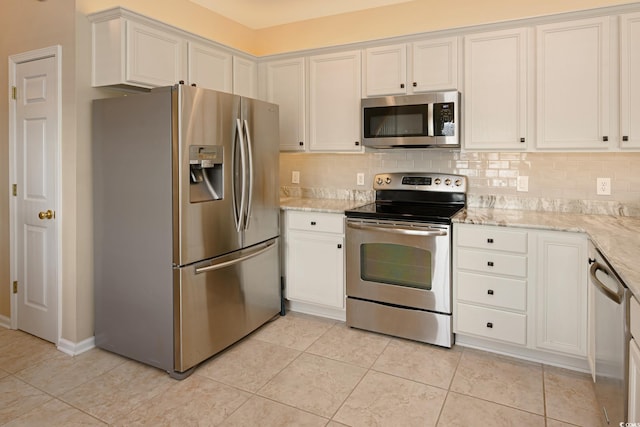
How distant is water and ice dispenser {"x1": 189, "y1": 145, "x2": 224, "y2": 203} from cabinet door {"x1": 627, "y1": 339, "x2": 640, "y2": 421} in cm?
216

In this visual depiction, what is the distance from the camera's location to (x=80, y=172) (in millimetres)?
2717

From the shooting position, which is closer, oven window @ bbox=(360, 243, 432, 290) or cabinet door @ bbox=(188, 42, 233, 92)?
oven window @ bbox=(360, 243, 432, 290)

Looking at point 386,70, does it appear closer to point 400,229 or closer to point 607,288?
point 400,229

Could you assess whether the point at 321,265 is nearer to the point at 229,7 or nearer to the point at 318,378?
the point at 318,378

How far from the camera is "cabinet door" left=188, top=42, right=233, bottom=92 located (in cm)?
312

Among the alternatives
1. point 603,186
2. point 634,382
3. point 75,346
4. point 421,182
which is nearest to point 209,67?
point 421,182

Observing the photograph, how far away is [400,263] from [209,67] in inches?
83.8

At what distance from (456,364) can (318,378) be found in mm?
891

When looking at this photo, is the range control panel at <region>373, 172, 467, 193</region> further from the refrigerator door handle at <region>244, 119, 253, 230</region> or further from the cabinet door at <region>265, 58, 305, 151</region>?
the refrigerator door handle at <region>244, 119, 253, 230</region>

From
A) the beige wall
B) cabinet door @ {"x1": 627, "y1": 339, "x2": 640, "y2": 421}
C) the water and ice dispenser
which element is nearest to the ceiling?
the beige wall

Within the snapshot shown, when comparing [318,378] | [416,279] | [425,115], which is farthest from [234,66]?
[318,378]

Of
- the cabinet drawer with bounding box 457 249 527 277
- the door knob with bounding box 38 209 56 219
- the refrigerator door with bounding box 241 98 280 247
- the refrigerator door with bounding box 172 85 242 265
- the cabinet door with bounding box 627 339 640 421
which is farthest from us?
the refrigerator door with bounding box 241 98 280 247

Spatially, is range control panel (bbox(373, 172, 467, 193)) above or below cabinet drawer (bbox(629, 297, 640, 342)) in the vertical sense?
above

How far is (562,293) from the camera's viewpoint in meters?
2.49
